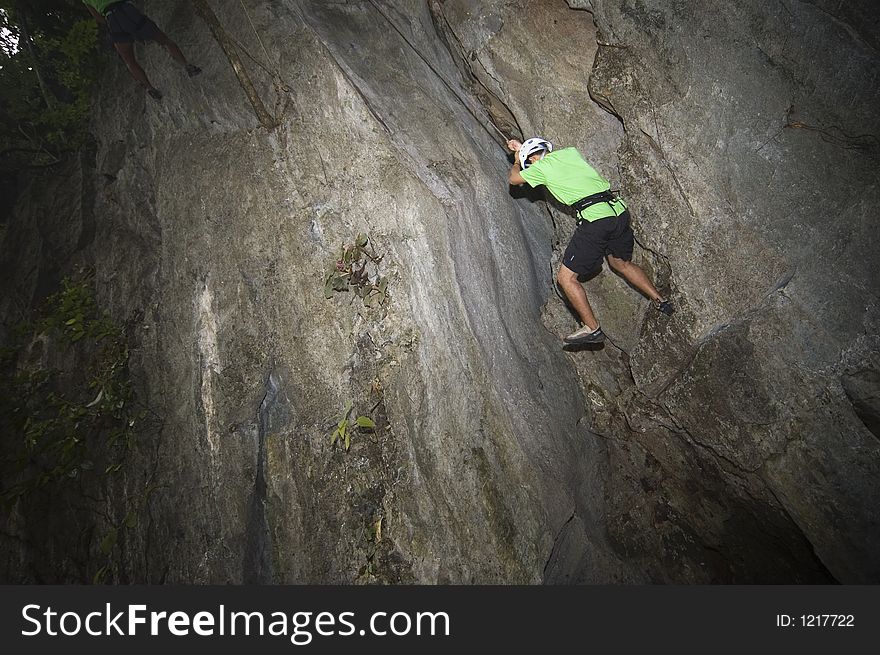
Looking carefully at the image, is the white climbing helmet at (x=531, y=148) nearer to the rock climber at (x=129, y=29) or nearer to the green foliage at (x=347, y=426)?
the green foliage at (x=347, y=426)

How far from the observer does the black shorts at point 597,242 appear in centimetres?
509

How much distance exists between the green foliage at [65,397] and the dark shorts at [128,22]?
3.83 meters

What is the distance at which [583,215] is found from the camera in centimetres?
510

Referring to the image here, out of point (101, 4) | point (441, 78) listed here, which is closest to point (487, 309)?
point (441, 78)

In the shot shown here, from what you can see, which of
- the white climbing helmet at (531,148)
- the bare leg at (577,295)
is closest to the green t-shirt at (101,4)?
the white climbing helmet at (531,148)

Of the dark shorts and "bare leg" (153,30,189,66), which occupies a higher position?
the dark shorts

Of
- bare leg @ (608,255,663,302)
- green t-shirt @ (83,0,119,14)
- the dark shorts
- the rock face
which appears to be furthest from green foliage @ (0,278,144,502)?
bare leg @ (608,255,663,302)

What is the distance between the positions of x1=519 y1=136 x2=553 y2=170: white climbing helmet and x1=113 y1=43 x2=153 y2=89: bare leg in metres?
5.82

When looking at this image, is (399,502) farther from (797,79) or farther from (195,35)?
(195,35)

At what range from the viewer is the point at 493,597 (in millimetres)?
4449

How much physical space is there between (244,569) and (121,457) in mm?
2356

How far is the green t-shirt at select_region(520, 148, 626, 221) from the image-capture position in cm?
502

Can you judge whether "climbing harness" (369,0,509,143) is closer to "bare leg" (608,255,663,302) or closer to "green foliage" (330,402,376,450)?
"bare leg" (608,255,663,302)

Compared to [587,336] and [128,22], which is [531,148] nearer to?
[587,336]
